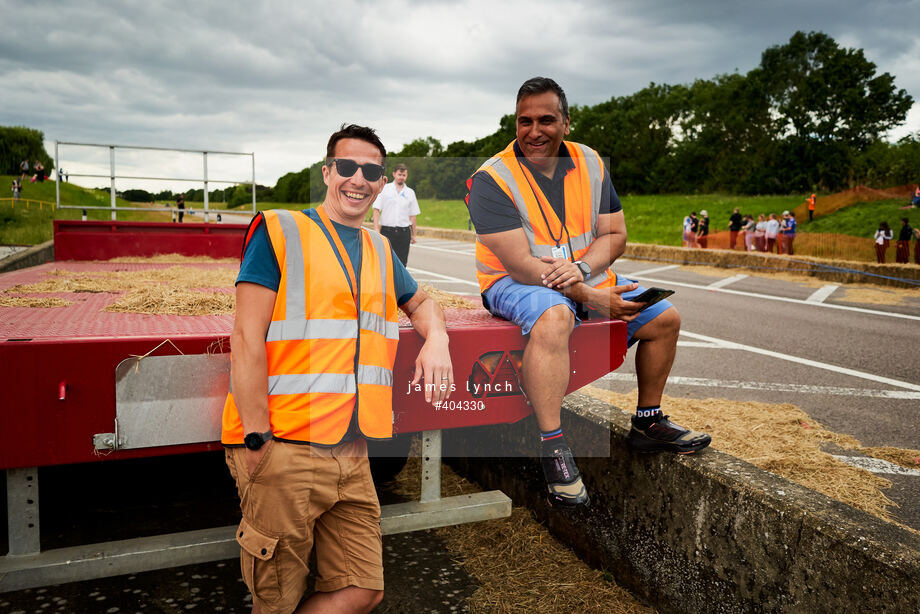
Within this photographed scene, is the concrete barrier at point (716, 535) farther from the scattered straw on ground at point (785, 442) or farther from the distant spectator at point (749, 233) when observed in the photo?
the distant spectator at point (749, 233)

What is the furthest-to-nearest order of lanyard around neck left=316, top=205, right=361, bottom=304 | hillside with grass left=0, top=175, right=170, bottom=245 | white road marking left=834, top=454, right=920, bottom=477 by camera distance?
hillside with grass left=0, top=175, right=170, bottom=245 → white road marking left=834, top=454, right=920, bottom=477 → lanyard around neck left=316, top=205, right=361, bottom=304

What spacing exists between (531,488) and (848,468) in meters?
2.03

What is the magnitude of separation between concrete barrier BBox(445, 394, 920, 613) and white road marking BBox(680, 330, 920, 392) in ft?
15.1

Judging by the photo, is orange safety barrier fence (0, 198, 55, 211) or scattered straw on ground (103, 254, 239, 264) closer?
scattered straw on ground (103, 254, 239, 264)

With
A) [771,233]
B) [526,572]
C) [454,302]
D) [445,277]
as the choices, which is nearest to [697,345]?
[454,302]

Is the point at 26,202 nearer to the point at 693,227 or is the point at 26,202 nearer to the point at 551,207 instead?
the point at 693,227

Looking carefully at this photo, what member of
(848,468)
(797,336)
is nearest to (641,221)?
(797,336)

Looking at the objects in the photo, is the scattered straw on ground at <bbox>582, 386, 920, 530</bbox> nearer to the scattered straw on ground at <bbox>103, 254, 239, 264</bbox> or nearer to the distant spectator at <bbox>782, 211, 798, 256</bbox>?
the scattered straw on ground at <bbox>103, 254, 239, 264</bbox>

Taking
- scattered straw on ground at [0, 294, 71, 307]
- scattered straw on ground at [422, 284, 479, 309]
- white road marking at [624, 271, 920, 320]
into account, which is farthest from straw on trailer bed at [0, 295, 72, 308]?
white road marking at [624, 271, 920, 320]

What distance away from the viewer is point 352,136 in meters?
2.45

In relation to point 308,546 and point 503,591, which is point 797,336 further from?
point 308,546

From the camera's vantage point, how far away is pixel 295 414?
208 centimetres

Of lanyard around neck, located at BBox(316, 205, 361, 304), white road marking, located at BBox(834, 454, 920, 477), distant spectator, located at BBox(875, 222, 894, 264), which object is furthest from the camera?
distant spectator, located at BBox(875, 222, 894, 264)

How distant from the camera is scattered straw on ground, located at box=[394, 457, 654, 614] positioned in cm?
281
